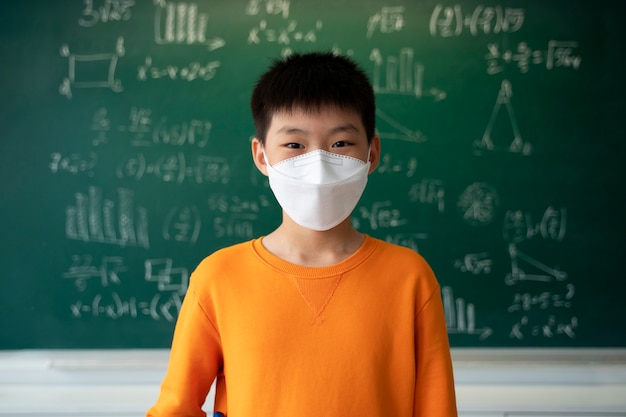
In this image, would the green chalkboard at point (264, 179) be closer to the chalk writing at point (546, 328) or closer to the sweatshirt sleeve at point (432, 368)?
the chalk writing at point (546, 328)

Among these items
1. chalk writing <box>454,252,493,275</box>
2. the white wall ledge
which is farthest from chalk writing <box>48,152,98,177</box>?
chalk writing <box>454,252,493,275</box>

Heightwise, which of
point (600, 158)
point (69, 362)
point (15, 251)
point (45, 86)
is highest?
point (45, 86)

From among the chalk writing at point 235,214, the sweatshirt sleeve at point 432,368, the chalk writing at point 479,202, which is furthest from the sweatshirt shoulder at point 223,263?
the chalk writing at point 479,202

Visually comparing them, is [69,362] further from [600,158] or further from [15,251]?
[600,158]

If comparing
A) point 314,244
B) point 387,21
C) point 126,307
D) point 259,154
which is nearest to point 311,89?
Result: point 259,154

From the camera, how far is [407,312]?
1037 mm

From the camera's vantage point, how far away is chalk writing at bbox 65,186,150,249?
240 centimetres

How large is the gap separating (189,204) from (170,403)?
4.90ft

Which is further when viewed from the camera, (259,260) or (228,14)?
A: (228,14)

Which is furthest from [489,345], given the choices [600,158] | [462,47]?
[462,47]

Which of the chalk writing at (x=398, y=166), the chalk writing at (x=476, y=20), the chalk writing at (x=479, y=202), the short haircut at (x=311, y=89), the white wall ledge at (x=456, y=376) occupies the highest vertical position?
the chalk writing at (x=476, y=20)

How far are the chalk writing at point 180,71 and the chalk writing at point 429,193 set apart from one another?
3.38 feet

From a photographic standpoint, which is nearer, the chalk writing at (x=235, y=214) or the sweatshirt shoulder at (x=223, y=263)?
the sweatshirt shoulder at (x=223, y=263)

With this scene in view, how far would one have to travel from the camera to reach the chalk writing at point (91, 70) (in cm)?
238
